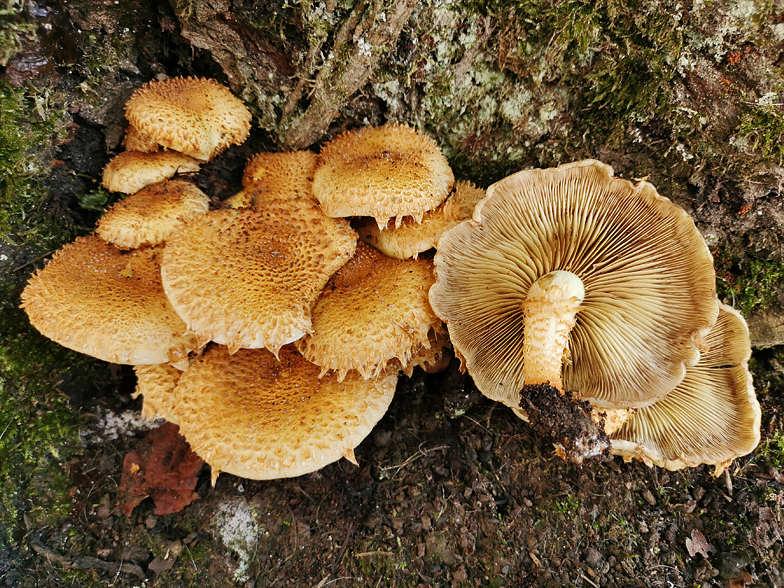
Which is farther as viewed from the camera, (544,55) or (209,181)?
(209,181)

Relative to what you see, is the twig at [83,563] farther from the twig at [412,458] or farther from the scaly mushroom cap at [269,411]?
the twig at [412,458]

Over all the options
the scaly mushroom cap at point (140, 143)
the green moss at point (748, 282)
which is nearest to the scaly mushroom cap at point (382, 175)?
the scaly mushroom cap at point (140, 143)

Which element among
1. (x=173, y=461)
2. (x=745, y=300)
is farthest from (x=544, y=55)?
(x=173, y=461)

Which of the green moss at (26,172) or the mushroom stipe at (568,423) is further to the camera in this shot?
the green moss at (26,172)

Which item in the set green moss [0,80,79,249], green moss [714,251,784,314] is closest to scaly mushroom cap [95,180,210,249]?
green moss [0,80,79,249]

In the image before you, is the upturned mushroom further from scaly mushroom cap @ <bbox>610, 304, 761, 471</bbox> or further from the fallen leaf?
the fallen leaf

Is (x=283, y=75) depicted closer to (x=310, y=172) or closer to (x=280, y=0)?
(x=280, y=0)
